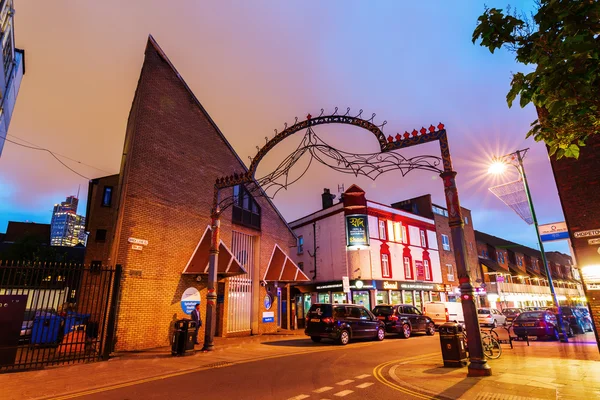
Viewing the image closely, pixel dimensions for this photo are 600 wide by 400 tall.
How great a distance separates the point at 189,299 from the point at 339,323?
7.05 meters

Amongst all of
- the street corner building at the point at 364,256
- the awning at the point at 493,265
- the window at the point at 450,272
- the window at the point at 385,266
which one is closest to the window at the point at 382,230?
the street corner building at the point at 364,256

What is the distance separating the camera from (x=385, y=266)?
29188 millimetres

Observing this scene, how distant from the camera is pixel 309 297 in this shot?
30312mm

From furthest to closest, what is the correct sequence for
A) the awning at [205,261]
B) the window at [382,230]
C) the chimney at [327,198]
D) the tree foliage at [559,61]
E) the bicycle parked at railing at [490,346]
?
1. the chimney at [327,198]
2. the window at [382,230]
3. the awning at [205,261]
4. the bicycle parked at railing at [490,346]
5. the tree foliage at [559,61]

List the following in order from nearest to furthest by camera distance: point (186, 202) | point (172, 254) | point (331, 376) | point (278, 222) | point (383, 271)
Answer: point (331, 376) < point (172, 254) < point (186, 202) < point (278, 222) < point (383, 271)

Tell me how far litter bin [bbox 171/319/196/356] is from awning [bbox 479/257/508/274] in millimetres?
39993

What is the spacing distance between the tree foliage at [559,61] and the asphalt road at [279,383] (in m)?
5.54

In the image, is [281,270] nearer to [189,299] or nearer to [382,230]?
[189,299]

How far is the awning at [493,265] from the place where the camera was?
41.5 meters

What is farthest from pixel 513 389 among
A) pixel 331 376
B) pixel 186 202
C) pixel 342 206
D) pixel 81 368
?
pixel 342 206

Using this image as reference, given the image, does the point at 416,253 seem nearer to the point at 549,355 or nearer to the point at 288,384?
the point at 549,355

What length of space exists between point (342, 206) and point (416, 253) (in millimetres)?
9871

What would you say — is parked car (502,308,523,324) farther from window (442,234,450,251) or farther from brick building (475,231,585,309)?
window (442,234,450,251)

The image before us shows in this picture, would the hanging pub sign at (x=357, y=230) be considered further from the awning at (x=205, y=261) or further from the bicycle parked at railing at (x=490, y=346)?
the bicycle parked at railing at (x=490, y=346)
